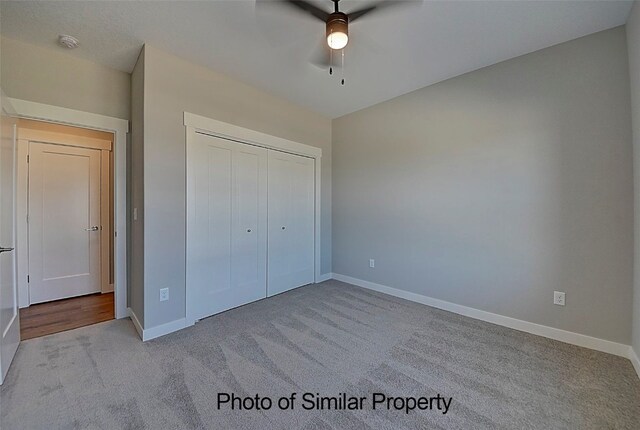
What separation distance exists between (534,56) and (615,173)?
124 centimetres

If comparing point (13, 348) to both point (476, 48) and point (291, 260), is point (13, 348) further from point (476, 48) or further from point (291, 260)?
point (476, 48)

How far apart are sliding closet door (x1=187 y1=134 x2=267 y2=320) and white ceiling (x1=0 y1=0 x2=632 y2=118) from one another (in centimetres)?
89

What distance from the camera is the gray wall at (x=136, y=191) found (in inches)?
→ 93.7

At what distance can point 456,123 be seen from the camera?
290cm

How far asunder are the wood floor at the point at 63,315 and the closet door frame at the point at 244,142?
118cm

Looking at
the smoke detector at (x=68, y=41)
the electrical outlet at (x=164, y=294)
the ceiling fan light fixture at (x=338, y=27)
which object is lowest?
the electrical outlet at (x=164, y=294)

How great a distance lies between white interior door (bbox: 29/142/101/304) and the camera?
10.4ft

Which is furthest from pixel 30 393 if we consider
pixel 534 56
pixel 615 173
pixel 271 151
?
pixel 534 56

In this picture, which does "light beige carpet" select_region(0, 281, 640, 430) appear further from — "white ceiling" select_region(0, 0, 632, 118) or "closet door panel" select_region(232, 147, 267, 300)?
"white ceiling" select_region(0, 0, 632, 118)

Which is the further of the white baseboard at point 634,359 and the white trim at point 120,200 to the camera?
the white trim at point 120,200

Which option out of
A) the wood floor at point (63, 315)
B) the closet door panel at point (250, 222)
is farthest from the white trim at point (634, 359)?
the wood floor at point (63, 315)

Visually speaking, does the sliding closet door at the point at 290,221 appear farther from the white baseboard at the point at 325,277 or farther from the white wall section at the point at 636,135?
the white wall section at the point at 636,135

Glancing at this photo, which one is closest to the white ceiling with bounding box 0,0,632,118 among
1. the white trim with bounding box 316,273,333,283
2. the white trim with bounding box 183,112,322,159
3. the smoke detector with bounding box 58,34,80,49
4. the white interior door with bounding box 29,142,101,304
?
the smoke detector with bounding box 58,34,80,49

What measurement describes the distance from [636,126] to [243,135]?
3412 millimetres
